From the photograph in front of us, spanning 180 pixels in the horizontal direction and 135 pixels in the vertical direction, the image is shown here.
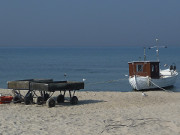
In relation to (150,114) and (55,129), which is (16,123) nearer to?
(55,129)

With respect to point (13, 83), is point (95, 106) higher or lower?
lower

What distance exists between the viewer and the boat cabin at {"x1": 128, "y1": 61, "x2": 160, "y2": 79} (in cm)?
3275

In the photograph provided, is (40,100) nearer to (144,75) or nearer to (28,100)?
(28,100)

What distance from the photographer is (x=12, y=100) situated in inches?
762

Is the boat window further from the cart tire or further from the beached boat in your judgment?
the cart tire

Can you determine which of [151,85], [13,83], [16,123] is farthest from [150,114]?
[151,85]

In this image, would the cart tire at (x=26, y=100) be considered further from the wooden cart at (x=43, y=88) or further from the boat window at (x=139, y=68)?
the boat window at (x=139, y=68)

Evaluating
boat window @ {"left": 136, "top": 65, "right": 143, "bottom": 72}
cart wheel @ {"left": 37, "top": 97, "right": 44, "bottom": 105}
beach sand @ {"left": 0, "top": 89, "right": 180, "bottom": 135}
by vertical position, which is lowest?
beach sand @ {"left": 0, "top": 89, "right": 180, "bottom": 135}

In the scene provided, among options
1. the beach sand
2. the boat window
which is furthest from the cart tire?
the boat window

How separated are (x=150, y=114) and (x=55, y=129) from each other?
4427 mm

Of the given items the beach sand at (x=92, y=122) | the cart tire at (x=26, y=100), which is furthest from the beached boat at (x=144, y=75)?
the beach sand at (x=92, y=122)

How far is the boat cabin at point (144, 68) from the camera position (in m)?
32.8

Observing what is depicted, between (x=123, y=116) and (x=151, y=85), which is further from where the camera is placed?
(x=151, y=85)

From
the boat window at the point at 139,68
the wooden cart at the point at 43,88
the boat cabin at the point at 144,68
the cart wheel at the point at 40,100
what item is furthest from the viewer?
the boat window at the point at 139,68
